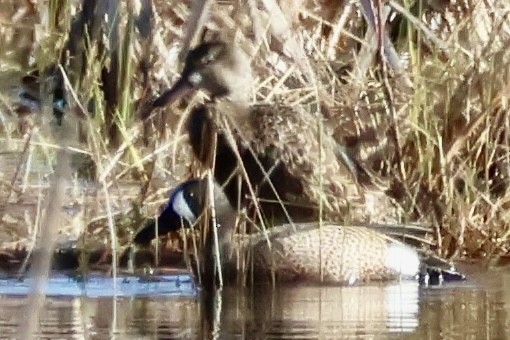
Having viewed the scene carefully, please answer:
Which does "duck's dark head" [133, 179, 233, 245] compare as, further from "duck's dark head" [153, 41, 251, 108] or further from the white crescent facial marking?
"duck's dark head" [153, 41, 251, 108]

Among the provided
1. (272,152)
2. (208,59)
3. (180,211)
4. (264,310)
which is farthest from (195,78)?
(264,310)

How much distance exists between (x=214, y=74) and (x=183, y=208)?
1.14 metres

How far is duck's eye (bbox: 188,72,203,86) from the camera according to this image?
5629mm

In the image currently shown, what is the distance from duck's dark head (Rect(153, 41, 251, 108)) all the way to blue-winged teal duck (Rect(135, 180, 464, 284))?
2.52 ft

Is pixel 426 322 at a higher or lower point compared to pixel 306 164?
lower

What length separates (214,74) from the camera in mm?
5727

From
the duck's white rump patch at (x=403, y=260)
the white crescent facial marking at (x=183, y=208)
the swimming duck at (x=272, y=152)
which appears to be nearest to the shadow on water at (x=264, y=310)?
the duck's white rump patch at (x=403, y=260)

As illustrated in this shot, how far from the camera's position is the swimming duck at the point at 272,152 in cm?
507

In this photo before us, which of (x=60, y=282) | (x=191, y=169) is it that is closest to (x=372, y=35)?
(x=191, y=169)

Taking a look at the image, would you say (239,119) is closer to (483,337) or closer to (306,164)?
(306,164)

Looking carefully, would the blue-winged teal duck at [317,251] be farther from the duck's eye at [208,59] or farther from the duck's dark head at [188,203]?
the duck's eye at [208,59]

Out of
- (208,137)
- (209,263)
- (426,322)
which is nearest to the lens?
(426,322)

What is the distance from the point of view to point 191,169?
5.38 m

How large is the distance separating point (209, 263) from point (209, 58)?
1.43 m
